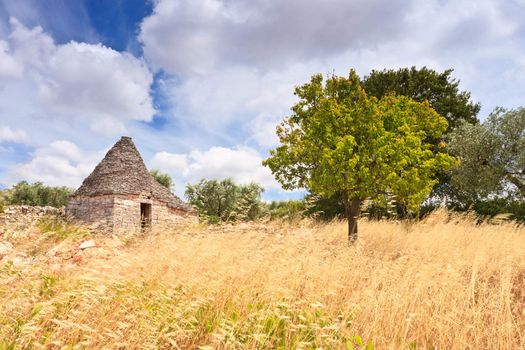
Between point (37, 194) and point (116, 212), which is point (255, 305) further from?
point (37, 194)

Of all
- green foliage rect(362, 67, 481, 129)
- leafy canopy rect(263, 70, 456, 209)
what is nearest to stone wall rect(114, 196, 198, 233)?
leafy canopy rect(263, 70, 456, 209)

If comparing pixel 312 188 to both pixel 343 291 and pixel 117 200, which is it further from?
pixel 117 200

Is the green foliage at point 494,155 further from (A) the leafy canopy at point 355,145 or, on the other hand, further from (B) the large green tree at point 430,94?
(A) the leafy canopy at point 355,145

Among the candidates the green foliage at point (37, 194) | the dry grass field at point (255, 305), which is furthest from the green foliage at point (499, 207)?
the green foliage at point (37, 194)

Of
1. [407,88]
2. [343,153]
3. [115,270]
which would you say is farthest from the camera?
[407,88]

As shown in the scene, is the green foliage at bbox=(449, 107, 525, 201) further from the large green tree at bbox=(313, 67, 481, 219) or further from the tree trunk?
the tree trunk

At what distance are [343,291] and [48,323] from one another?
376cm

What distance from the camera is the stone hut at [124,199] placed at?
19328 mm

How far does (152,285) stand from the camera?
17.1 ft

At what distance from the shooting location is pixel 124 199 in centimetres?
1959

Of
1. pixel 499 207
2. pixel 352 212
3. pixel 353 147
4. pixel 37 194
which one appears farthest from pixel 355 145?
pixel 37 194

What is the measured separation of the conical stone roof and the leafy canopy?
9.97 metres

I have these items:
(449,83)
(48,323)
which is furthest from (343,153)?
(449,83)

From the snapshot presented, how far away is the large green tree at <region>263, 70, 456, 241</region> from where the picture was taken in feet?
39.9
